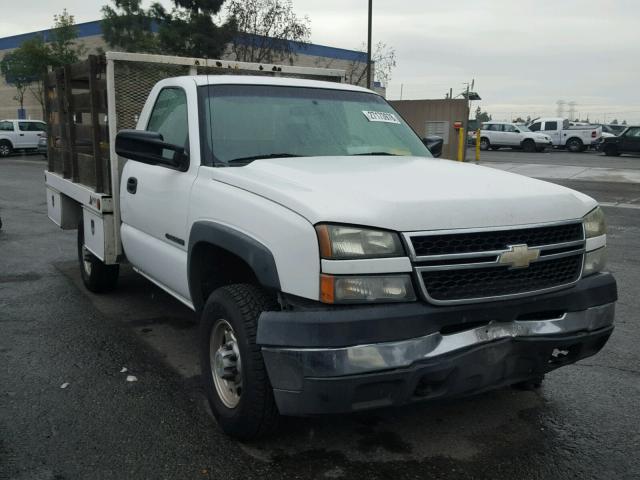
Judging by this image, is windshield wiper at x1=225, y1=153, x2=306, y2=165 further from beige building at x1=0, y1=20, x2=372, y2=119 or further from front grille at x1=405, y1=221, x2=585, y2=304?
beige building at x1=0, y1=20, x2=372, y2=119

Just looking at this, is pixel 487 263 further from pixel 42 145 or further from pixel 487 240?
pixel 42 145

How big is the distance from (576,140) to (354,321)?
1484 inches

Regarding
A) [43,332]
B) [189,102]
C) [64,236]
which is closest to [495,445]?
[189,102]

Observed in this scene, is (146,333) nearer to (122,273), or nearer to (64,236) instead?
(122,273)

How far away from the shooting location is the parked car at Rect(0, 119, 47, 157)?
29.5m

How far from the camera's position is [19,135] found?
2984 centimetres

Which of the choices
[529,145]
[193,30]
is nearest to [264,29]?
[193,30]

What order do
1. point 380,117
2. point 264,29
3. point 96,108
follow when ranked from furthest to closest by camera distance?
point 264,29, point 96,108, point 380,117

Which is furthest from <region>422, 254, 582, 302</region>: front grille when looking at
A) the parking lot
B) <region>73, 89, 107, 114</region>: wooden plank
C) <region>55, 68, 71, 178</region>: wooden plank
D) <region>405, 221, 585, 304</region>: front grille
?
<region>55, 68, 71, 178</region>: wooden plank

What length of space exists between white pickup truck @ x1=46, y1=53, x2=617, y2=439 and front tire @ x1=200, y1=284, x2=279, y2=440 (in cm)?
1

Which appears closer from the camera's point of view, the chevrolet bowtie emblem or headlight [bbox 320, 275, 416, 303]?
headlight [bbox 320, 275, 416, 303]

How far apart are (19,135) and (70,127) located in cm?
2683

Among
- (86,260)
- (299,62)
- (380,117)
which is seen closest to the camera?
(380,117)

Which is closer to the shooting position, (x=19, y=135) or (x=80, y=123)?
(x=80, y=123)
